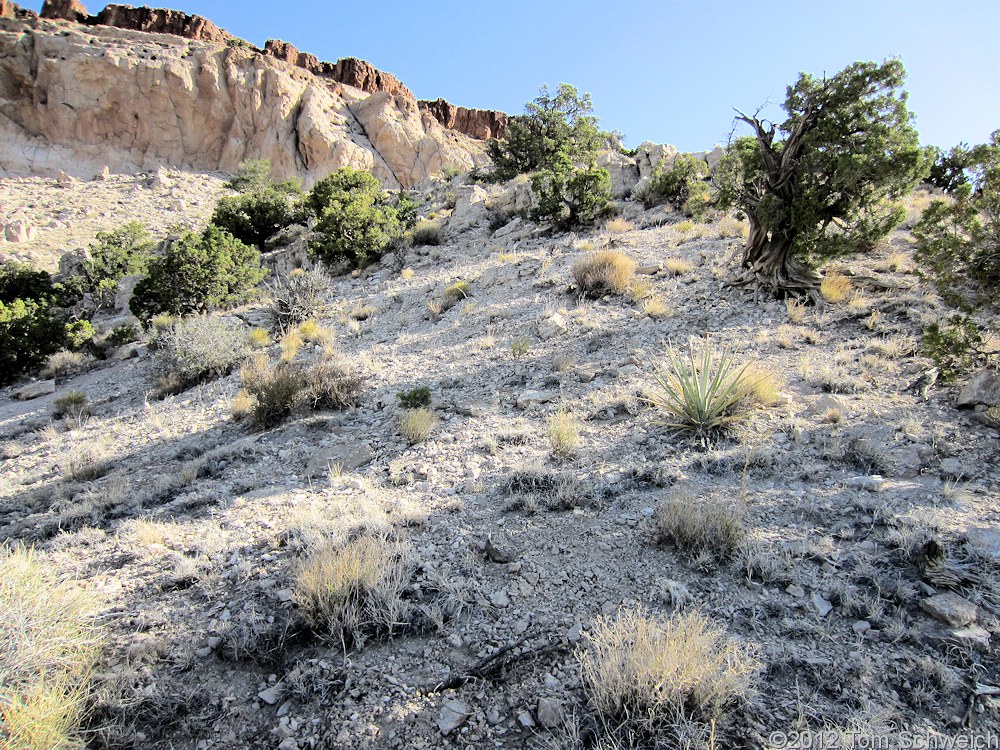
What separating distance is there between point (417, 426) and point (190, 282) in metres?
10.5

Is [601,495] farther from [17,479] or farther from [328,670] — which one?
[17,479]

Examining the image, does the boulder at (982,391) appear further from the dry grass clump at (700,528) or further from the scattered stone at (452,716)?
the scattered stone at (452,716)

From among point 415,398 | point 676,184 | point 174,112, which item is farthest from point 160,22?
point 415,398

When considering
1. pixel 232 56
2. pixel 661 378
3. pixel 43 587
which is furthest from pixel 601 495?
pixel 232 56

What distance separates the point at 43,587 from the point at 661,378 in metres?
5.87

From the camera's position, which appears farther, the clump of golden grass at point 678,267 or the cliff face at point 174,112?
the cliff face at point 174,112

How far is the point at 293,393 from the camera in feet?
21.3

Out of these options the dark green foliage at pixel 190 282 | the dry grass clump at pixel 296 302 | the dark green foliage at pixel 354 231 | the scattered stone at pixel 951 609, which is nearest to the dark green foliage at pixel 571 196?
the dark green foliage at pixel 354 231

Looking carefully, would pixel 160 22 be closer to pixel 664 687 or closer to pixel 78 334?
pixel 78 334

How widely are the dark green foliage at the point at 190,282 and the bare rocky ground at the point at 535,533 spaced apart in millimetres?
5280

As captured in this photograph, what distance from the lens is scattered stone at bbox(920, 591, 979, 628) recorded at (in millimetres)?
2598

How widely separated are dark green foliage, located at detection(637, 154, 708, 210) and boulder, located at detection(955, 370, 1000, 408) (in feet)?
34.1

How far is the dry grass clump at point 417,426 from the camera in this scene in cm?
541

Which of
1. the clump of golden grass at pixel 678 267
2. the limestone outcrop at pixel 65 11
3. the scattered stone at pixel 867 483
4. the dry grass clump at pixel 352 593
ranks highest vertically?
the limestone outcrop at pixel 65 11
